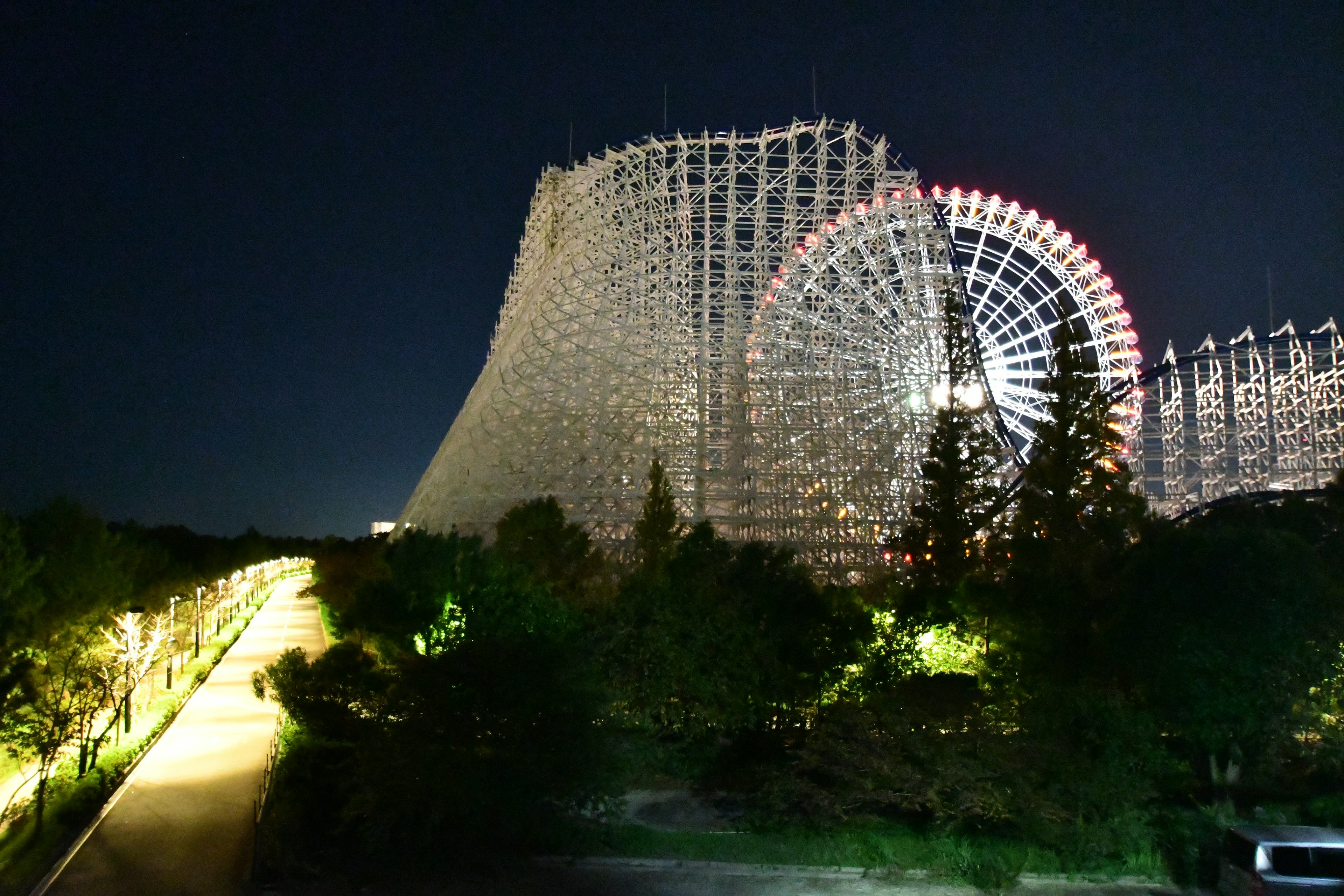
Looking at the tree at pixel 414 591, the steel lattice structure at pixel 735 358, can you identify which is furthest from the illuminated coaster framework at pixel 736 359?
the tree at pixel 414 591

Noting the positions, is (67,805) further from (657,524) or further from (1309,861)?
(1309,861)

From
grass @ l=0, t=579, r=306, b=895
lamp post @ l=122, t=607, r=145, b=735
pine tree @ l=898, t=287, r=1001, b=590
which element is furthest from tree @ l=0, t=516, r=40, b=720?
pine tree @ l=898, t=287, r=1001, b=590

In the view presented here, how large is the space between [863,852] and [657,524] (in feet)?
36.0

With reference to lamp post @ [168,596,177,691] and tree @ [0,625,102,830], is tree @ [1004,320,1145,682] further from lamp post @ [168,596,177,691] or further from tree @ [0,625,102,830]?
lamp post @ [168,596,177,691]

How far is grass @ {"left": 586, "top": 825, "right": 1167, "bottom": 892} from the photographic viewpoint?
10648 mm

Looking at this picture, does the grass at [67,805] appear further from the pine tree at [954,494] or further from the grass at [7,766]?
the pine tree at [954,494]

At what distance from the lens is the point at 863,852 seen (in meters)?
10.9

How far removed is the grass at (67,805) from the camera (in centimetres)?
984

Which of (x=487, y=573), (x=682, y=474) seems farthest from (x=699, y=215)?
(x=487, y=573)

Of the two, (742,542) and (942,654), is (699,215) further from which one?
(942,654)

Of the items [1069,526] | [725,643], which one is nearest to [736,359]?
[1069,526]

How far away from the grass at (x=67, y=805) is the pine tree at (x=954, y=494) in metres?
13.9

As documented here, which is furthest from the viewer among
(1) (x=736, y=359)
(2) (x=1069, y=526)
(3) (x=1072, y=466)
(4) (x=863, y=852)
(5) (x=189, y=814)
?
(1) (x=736, y=359)

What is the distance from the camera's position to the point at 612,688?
13.5 m
